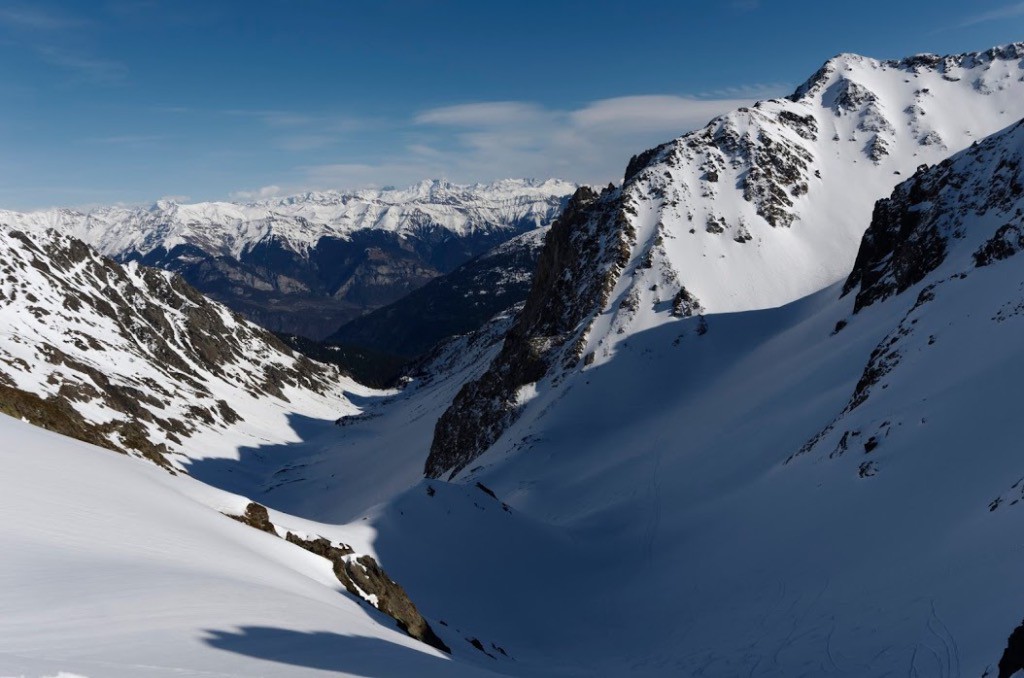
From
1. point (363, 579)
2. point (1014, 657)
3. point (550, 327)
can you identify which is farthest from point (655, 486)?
point (550, 327)

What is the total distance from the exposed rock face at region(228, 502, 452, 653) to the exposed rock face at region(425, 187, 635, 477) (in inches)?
2362

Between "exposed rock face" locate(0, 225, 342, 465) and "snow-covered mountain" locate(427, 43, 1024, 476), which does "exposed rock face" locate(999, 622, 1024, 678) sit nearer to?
"snow-covered mountain" locate(427, 43, 1024, 476)

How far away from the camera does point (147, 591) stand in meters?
14.2

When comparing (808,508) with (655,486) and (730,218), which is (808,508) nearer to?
(655,486)

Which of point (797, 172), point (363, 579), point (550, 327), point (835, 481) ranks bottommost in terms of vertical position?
point (835, 481)

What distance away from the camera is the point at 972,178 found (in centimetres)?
6762

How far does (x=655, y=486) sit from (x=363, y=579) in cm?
3258

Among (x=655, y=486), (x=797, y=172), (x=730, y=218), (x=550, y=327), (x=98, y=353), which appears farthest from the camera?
(x=98, y=353)

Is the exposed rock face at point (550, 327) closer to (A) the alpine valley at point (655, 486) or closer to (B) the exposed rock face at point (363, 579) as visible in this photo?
(A) the alpine valley at point (655, 486)

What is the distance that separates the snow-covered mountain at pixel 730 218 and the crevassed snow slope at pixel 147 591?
6699cm

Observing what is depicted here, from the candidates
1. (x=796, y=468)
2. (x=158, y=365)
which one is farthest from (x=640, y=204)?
(x=158, y=365)

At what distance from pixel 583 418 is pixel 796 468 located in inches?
1523

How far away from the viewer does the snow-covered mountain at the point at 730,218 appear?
94250 millimetres

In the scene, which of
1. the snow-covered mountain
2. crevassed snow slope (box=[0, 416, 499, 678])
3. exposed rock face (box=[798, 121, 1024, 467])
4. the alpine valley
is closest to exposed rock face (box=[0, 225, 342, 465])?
the alpine valley
